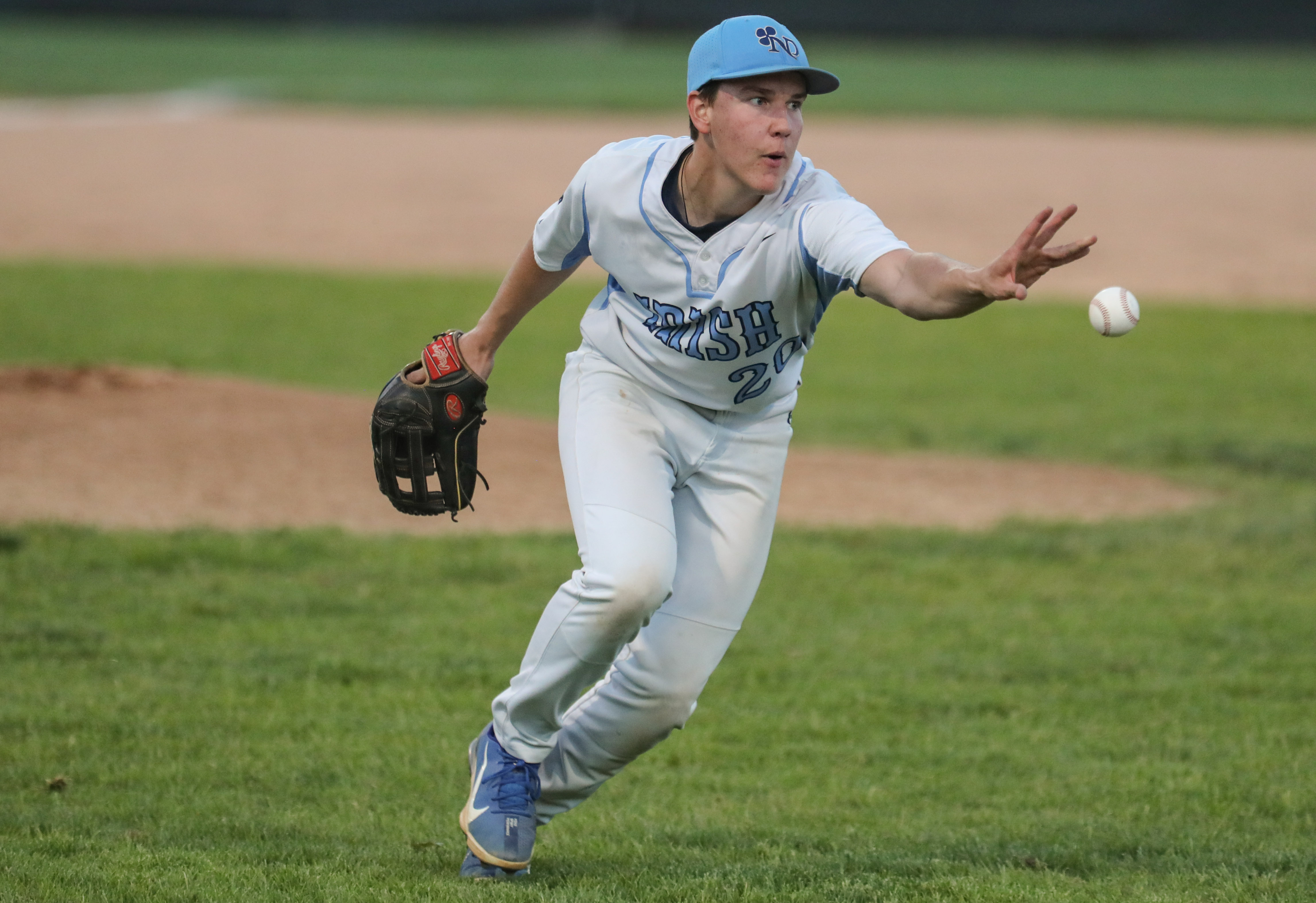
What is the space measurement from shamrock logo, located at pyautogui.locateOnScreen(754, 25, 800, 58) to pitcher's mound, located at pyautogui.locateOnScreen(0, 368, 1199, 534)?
4.31m

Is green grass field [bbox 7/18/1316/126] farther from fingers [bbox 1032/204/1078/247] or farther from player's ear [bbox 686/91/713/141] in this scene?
fingers [bbox 1032/204/1078/247]

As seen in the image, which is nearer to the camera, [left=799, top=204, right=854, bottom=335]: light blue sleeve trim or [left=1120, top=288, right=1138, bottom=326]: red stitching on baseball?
[left=1120, top=288, right=1138, bottom=326]: red stitching on baseball

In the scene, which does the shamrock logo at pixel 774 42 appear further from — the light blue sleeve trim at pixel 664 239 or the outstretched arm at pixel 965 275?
the outstretched arm at pixel 965 275

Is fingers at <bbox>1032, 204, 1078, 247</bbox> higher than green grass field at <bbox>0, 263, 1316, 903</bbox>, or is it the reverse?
fingers at <bbox>1032, 204, 1078, 247</bbox>

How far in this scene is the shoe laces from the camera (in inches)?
148

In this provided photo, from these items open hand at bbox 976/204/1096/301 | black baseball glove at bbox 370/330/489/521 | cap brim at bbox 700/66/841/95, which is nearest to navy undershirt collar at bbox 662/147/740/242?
cap brim at bbox 700/66/841/95

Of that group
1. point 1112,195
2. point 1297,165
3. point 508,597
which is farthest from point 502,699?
point 1297,165

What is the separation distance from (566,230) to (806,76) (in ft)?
2.32

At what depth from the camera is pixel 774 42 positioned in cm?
363

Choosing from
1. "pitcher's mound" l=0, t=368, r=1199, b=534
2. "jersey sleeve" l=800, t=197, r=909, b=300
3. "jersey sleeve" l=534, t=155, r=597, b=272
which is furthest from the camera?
"pitcher's mound" l=0, t=368, r=1199, b=534

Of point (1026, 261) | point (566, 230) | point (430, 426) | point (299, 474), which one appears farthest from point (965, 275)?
point (299, 474)

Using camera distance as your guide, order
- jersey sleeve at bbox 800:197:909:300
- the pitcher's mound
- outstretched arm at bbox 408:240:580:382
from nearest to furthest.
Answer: jersey sleeve at bbox 800:197:909:300 → outstretched arm at bbox 408:240:580:382 → the pitcher's mound

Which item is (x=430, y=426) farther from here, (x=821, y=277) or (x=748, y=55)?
(x=748, y=55)

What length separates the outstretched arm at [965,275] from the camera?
3055 mm
